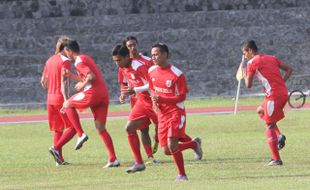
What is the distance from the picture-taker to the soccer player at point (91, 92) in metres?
19.1

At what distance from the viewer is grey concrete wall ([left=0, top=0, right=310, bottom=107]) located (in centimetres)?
4284

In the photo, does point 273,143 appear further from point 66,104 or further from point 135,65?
point 66,104

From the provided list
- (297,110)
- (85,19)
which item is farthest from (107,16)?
(297,110)

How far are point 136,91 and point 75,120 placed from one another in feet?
5.04

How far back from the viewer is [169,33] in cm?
4559

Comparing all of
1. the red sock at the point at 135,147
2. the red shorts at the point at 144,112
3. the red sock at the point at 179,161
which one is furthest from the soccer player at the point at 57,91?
the red sock at the point at 179,161

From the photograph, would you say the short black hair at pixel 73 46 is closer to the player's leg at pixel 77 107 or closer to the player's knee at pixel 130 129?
the player's leg at pixel 77 107

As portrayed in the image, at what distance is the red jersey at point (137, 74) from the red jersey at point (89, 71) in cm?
50

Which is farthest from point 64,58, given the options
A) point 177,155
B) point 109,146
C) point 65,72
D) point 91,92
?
point 177,155

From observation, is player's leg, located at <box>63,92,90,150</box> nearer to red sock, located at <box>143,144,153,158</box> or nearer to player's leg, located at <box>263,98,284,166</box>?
red sock, located at <box>143,144,153,158</box>

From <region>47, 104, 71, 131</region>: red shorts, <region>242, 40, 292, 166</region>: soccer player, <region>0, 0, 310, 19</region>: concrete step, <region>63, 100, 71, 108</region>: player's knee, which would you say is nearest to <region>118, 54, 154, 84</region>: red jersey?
<region>63, 100, 71, 108</region>: player's knee

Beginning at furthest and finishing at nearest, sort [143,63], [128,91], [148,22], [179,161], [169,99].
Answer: [148,22] < [143,63] < [128,91] < [169,99] < [179,161]

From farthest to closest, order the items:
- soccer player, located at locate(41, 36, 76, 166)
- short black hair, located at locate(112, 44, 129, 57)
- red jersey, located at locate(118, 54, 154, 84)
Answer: soccer player, located at locate(41, 36, 76, 166)
red jersey, located at locate(118, 54, 154, 84)
short black hair, located at locate(112, 44, 129, 57)

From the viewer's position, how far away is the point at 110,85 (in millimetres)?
41656
